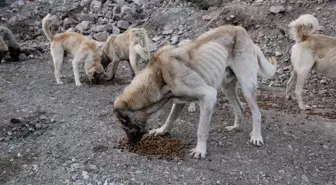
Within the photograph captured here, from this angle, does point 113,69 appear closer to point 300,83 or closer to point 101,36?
point 101,36

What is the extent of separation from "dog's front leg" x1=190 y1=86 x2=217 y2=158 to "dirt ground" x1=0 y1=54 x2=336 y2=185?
0.42 feet

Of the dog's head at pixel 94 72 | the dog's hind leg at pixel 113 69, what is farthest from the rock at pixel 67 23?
the dog's head at pixel 94 72

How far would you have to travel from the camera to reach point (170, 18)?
14.2 meters

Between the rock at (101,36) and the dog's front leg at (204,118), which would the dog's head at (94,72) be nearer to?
the rock at (101,36)

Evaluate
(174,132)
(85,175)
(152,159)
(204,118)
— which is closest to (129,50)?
(174,132)

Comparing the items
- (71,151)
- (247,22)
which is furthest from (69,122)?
(247,22)

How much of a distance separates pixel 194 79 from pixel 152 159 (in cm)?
113

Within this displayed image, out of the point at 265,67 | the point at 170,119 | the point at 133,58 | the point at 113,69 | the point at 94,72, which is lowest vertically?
the point at 113,69

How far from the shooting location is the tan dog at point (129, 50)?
9.44 metres

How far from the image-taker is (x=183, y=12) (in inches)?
564

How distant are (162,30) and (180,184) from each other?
29.8ft

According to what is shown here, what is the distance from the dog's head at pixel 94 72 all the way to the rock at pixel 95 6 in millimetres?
5888

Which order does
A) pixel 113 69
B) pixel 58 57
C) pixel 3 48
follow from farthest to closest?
1. pixel 3 48
2. pixel 113 69
3. pixel 58 57

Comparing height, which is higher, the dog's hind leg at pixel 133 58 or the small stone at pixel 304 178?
the small stone at pixel 304 178
